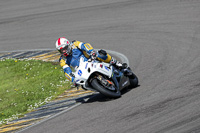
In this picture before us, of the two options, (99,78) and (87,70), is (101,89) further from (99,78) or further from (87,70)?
(87,70)

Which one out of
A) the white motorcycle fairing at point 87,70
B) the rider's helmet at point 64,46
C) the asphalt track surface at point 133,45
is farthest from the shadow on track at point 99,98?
the rider's helmet at point 64,46

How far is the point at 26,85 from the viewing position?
1366 centimetres

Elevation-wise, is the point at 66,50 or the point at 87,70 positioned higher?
the point at 66,50

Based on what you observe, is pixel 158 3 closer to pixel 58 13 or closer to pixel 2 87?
pixel 58 13

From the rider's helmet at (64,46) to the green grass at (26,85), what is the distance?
226cm

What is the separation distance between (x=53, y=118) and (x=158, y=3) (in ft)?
35.3

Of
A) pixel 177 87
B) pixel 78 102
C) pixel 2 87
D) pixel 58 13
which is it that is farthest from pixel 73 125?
pixel 58 13

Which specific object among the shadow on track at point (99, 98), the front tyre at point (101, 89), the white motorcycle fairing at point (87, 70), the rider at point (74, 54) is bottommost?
the shadow on track at point (99, 98)

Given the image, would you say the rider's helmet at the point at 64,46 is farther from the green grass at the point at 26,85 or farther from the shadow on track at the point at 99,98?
the green grass at the point at 26,85

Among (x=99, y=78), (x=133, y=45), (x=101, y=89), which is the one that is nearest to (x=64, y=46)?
(x=99, y=78)

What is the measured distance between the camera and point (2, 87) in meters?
14.0

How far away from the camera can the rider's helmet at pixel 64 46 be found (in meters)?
10.3

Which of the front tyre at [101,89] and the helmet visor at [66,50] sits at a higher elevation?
the helmet visor at [66,50]

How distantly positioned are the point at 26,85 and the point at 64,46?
3.94 m
